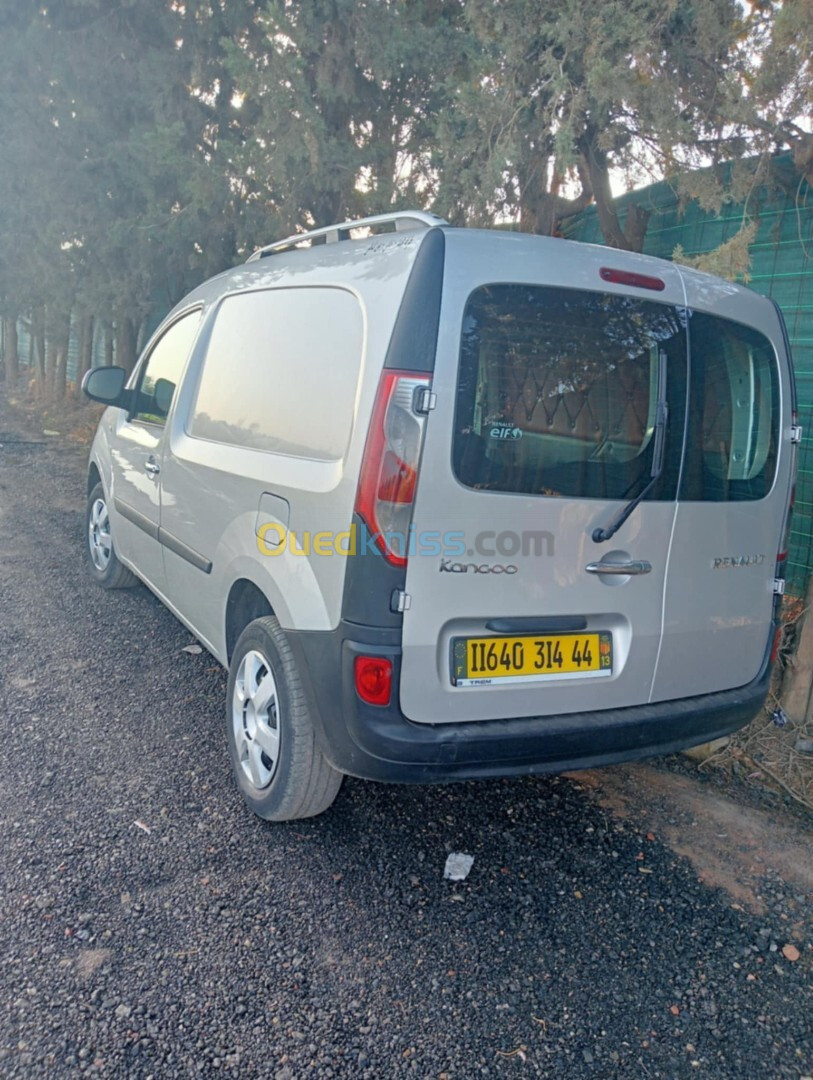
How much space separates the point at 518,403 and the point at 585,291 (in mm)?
416

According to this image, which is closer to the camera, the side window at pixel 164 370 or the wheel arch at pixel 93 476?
the side window at pixel 164 370

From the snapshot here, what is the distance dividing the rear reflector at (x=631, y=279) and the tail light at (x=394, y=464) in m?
0.70

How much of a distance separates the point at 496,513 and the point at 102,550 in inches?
150

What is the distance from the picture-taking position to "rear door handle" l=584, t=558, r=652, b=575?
8.24 ft

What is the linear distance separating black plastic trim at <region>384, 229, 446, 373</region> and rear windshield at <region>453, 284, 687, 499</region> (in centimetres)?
10

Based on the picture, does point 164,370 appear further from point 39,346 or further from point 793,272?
point 39,346

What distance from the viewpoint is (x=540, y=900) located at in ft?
8.52

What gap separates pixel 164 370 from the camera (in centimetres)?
432

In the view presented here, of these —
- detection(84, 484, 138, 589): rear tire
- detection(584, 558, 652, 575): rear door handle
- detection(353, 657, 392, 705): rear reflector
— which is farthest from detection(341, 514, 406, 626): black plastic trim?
detection(84, 484, 138, 589): rear tire

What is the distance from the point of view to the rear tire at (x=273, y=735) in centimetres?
267

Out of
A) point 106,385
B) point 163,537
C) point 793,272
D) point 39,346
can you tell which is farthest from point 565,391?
point 39,346

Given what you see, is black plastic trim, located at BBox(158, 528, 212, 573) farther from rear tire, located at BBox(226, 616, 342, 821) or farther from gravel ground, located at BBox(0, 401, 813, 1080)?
gravel ground, located at BBox(0, 401, 813, 1080)

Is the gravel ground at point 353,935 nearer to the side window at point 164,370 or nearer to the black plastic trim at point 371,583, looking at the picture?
the black plastic trim at point 371,583

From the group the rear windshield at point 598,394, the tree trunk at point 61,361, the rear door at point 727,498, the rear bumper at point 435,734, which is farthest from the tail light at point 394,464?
the tree trunk at point 61,361
